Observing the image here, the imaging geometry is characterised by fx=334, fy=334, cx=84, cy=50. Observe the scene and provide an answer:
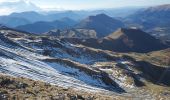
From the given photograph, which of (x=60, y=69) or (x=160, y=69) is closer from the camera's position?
(x=60, y=69)

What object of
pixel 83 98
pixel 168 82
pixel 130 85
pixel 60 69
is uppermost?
pixel 83 98

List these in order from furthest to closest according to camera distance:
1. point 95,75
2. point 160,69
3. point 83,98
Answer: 1. point 160,69
2. point 95,75
3. point 83,98

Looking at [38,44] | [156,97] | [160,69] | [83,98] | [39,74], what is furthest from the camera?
[160,69]

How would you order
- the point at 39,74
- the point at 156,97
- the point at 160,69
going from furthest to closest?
the point at 160,69
the point at 156,97
the point at 39,74

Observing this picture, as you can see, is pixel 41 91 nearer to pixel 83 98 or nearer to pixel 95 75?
pixel 83 98

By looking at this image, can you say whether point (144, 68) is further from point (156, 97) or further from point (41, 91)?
point (41, 91)

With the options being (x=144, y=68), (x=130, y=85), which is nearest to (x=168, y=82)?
(x=144, y=68)

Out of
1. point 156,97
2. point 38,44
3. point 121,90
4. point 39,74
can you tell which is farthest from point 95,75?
point 38,44

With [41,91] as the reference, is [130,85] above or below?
below

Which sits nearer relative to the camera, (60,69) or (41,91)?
(41,91)
